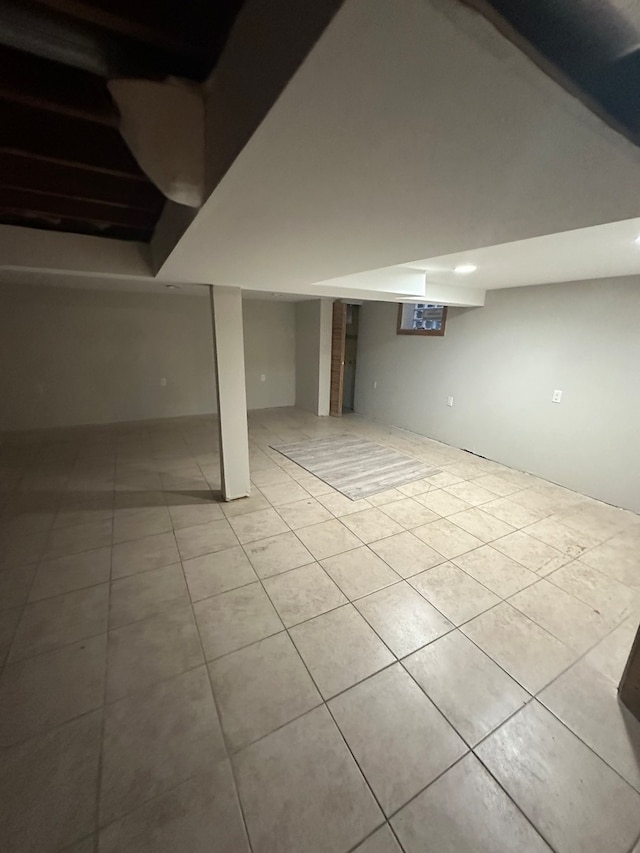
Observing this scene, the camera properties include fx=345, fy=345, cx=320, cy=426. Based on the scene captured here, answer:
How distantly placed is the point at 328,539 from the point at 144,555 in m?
1.26

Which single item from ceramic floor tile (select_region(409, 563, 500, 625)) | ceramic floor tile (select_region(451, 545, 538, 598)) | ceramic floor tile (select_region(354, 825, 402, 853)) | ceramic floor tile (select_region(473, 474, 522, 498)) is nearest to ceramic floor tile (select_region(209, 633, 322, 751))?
ceramic floor tile (select_region(354, 825, 402, 853))

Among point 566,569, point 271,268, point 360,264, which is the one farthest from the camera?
point 566,569

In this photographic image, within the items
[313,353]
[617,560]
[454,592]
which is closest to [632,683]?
[454,592]

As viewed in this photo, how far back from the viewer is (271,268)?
1906 millimetres

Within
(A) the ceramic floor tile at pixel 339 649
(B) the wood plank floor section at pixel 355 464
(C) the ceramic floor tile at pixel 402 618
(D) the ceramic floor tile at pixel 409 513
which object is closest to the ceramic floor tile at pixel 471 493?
(B) the wood plank floor section at pixel 355 464

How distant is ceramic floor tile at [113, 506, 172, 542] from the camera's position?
2543mm

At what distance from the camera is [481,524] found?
2762mm

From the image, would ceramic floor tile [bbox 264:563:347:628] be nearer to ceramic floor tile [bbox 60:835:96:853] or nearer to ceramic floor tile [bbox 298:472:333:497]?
ceramic floor tile [bbox 60:835:96:853]

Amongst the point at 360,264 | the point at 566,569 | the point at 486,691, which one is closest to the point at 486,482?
the point at 566,569

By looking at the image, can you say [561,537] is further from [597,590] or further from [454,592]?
[454,592]

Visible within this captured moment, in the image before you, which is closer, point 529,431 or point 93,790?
point 93,790

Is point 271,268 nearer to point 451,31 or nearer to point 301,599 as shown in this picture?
point 451,31

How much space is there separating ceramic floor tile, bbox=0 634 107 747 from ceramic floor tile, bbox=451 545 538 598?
206cm

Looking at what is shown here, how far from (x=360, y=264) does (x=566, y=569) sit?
7.54 ft
